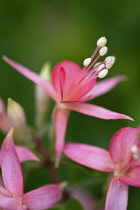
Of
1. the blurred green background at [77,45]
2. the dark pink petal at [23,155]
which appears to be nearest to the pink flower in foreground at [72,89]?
the dark pink petal at [23,155]

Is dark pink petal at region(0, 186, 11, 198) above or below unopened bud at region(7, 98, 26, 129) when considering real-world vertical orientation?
below

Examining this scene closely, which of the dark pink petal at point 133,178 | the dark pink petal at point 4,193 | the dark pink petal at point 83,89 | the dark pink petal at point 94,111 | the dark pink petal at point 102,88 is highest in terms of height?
the dark pink petal at point 83,89

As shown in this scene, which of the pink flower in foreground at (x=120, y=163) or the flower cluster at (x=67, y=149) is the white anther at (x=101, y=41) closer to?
the flower cluster at (x=67, y=149)

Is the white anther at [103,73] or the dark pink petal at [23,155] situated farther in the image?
the white anther at [103,73]

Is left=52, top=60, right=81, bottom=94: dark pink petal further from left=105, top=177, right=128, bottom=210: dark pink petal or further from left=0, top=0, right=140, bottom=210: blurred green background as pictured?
left=0, top=0, right=140, bottom=210: blurred green background

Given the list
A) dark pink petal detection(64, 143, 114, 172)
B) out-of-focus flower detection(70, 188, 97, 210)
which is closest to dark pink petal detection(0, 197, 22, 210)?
dark pink petal detection(64, 143, 114, 172)

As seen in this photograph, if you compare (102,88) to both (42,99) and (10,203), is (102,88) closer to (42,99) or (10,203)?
(42,99)

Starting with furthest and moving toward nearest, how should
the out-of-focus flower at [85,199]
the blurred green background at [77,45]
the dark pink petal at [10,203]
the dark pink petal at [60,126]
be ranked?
1. the blurred green background at [77,45]
2. the out-of-focus flower at [85,199]
3. the dark pink petal at [60,126]
4. the dark pink petal at [10,203]

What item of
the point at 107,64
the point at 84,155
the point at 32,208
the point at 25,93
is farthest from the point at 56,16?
the point at 32,208
